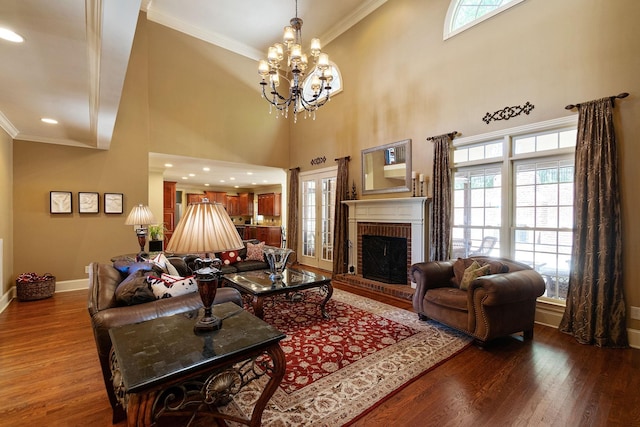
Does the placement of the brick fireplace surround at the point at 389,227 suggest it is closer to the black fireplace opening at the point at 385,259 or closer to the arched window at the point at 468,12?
the black fireplace opening at the point at 385,259

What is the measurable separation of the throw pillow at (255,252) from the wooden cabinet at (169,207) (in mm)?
4544

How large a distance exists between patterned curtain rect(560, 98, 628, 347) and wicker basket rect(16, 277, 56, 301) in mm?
6993

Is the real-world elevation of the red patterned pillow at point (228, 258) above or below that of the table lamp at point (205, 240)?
below

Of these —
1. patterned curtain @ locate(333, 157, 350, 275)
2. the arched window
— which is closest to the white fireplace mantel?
patterned curtain @ locate(333, 157, 350, 275)

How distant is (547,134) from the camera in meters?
3.39

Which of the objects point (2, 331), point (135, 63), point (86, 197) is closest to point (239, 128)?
point (135, 63)

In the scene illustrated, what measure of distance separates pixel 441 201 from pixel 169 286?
3.66m

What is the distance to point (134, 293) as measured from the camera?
6.59ft

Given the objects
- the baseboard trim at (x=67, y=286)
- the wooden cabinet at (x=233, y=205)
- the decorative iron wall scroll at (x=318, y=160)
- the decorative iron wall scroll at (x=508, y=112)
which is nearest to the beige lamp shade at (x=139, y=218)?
the baseboard trim at (x=67, y=286)

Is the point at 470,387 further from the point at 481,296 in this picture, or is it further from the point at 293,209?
the point at 293,209

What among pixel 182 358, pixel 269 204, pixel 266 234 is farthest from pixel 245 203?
pixel 182 358

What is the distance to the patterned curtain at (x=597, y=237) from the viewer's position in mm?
2799

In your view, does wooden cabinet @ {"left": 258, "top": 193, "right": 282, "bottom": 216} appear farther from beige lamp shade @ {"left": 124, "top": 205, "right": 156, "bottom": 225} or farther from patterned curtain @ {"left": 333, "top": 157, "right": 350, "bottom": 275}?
beige lamp shade @ {"left": 124, "top": 205, "right": 156, "bottom": 225}

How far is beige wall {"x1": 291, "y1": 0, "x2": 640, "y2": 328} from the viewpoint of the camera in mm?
2846
